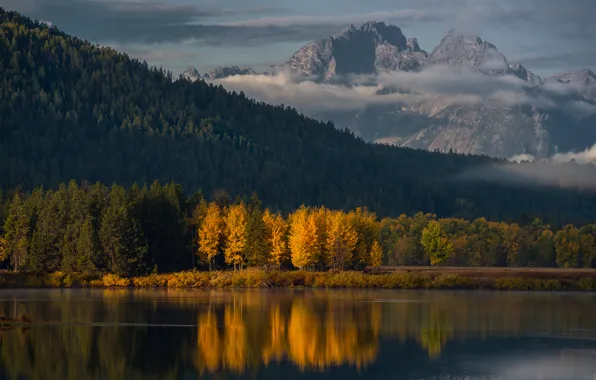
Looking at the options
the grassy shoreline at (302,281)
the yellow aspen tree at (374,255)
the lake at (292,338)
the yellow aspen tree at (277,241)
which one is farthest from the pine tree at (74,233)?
the yellow aspen tree at (374,255)

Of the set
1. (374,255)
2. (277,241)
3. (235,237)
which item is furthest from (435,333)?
(374,255)

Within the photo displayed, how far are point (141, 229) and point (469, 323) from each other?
207ft

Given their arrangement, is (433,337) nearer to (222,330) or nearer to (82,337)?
(222,330)

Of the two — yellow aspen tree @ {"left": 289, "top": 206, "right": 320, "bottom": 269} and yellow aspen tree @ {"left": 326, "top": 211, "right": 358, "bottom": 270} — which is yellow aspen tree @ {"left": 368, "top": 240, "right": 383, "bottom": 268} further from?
yellow aspen tree @ {"left": 289, "top": 206, "right": 320, "bottom": 269}

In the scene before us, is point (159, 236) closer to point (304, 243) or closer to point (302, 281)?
point (302, 281)

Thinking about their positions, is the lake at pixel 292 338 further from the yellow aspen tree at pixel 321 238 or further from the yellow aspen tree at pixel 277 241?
the yellow aspen tree at pixel 321 238

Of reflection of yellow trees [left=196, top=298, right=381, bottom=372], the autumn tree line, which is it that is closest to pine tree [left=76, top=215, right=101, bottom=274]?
the autumn tree line

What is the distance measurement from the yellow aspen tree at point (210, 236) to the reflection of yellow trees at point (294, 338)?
49350 millimetres

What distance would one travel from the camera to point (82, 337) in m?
81.6

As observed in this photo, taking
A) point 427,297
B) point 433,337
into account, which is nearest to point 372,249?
point 427,297

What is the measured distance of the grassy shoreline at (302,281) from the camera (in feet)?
481

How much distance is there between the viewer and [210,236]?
6250 inches

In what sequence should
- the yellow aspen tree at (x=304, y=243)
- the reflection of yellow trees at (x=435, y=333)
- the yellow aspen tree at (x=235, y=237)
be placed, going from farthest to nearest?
the yellow aspen tree at (x=304, y=243)
the yellow aspen tree at (x=235, y=237)
the reflection of yellow trees at (x=435, y=333)

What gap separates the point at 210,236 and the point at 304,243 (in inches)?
541
